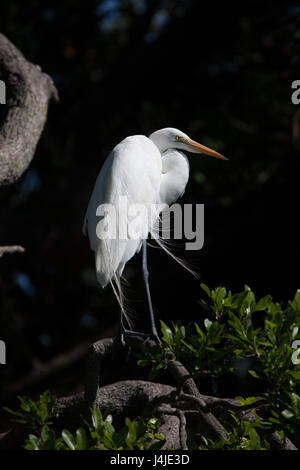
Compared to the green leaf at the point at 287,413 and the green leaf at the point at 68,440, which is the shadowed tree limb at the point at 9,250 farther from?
the green leaf at the point at 287,413

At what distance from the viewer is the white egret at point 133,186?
1933mm

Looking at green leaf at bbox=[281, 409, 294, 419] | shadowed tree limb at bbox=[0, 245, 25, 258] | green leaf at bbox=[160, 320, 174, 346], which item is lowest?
green leaf at bbox=[281, 409, 294, 419]

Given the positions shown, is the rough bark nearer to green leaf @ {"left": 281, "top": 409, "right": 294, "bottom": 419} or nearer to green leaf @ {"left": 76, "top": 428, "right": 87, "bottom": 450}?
green leaf @ {"left": 76, "top": 428, "right": 87, "bottom": 450}

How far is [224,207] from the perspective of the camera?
130 inches

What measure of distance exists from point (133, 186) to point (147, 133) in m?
1.42

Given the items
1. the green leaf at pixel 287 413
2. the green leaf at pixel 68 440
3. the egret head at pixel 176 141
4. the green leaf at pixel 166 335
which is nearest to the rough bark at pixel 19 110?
the egret head at pixel 176 141

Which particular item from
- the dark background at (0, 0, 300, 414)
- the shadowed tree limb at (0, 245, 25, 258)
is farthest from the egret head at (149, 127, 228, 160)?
the dark background at (0, 0, 300, 414)

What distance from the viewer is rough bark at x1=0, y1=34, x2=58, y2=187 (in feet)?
7.00

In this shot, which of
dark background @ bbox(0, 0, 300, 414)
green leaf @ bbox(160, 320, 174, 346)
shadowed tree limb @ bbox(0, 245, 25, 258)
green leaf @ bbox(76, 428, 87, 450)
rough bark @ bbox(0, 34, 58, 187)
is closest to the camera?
green leaf @ bbox(76, 428, 87, 450)

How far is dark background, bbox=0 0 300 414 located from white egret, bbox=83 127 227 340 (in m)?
0.88

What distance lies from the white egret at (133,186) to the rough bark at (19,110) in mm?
309

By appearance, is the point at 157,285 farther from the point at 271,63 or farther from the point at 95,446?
the point at 95,446

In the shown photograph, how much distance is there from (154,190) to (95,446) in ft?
3.36
